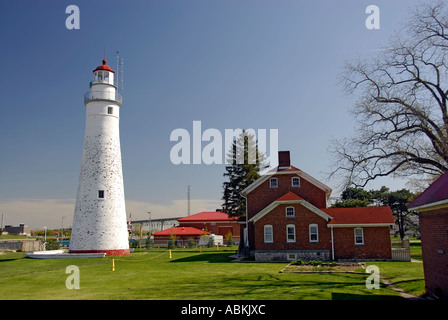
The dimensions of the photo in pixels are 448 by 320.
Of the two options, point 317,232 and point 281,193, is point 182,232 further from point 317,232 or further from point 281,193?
point 317,232

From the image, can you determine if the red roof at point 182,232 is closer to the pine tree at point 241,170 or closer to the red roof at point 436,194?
the pine tree at point 241,170

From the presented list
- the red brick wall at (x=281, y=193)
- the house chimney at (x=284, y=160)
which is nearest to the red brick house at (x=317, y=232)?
the red brick wall at (x=281, y=193)

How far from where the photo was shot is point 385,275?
68.9 ft

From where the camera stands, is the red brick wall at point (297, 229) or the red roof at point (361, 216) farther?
the red brick wall at point (297, 229)

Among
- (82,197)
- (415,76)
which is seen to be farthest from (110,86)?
(415,76)

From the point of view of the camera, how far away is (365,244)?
3033 centimetres

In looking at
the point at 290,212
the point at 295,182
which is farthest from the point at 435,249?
the point at 295,182

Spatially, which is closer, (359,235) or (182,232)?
A: (359,235)

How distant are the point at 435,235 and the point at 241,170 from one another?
46.6 m

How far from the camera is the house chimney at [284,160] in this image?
3528 centimetres

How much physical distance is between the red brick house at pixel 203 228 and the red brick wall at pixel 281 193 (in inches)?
1183

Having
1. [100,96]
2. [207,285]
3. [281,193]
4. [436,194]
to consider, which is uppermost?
[100,96]

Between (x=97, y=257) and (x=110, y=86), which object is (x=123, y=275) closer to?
(x=97, y=257)
